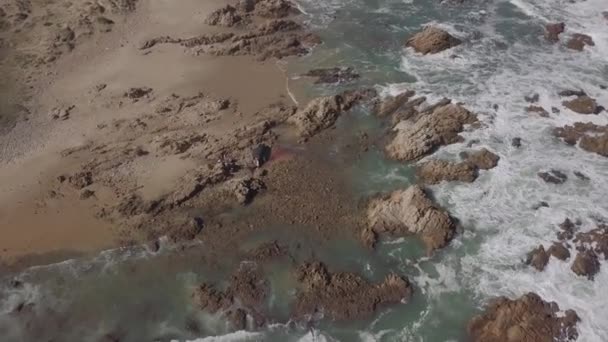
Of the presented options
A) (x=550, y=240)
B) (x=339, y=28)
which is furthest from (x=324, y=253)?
(x=339, y=28)

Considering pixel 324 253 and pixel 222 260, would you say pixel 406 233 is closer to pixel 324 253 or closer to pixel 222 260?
pixel 324 253

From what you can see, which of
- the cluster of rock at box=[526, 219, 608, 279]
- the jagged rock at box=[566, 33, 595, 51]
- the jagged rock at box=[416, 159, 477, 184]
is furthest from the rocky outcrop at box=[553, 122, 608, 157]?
the jagged rock at box=[566, 33, 595, 51]

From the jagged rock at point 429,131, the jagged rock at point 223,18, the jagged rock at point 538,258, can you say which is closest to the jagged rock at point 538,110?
the jagged rock at point 429,131

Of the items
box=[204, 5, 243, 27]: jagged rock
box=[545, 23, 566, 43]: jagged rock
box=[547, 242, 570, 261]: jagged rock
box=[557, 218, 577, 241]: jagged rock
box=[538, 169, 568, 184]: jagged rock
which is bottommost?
box=[547, 242, 570, 261]: jagged rock

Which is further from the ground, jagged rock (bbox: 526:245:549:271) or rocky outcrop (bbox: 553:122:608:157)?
rocky outcrop (bbox: 553:122:608:157)

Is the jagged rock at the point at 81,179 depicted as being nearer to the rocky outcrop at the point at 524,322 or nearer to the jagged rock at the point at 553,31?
the rocky outcrop at the point at 524,322

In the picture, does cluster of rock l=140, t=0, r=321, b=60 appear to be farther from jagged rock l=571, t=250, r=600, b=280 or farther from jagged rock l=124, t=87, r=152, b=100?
jagged rock l=571, t=250, r=600, b=280

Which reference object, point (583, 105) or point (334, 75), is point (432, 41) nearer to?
point (334, 75)
